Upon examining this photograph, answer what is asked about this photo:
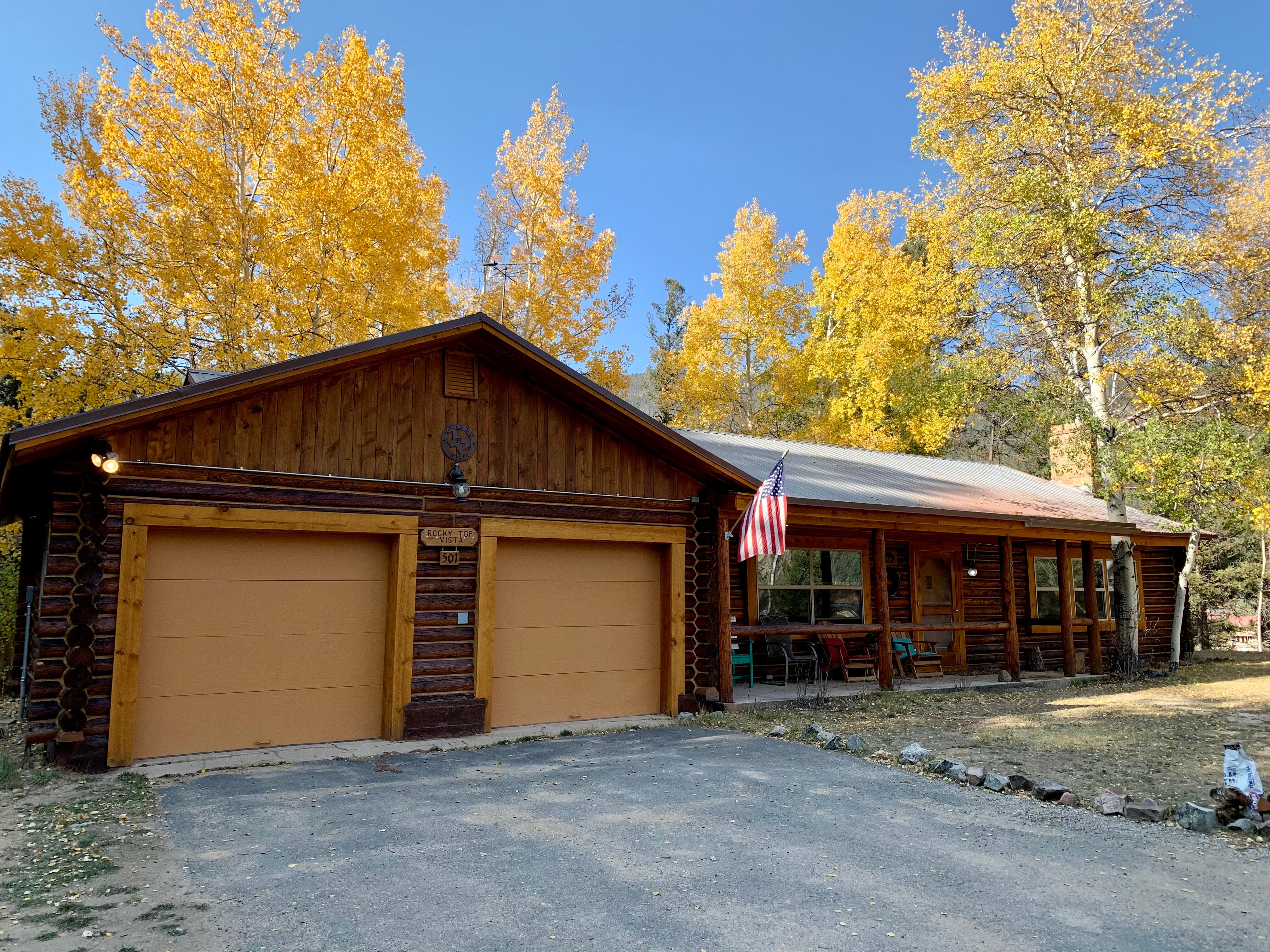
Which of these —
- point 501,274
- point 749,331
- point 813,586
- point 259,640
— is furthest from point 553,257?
point 259,640

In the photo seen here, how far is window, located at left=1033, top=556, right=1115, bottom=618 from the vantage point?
1585cm

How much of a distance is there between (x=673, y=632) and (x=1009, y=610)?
593 centimetres

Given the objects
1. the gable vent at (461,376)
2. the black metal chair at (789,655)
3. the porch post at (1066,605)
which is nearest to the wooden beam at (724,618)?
the black metal chair at (789,655)

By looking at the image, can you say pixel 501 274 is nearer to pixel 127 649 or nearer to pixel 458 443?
pixel 458 443

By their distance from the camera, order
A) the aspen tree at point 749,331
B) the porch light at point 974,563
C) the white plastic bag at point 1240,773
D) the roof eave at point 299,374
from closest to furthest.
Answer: the white plastic bag at point 1240,773 → the roof eave at point 299,374 → the porch light at point 974,563 → the aspen tree at point 749,331

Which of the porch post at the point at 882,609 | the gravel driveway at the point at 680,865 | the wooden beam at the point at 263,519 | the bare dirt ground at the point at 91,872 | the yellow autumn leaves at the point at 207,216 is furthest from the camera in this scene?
the yellow autumn leaves at the point at 207,216

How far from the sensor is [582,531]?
9.19m

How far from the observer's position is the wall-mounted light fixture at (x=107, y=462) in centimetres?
661

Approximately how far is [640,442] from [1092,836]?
579cm

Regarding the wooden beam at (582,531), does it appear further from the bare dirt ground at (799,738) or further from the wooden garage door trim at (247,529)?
the bare dirt ground at (799,738)

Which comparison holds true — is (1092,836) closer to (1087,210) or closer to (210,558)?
(210,558)

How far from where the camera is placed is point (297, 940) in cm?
371

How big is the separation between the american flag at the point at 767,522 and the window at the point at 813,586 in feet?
12.4

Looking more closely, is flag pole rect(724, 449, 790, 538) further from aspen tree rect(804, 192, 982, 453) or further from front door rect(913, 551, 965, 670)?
aspen tree rect(804, 192, 982, 453)
